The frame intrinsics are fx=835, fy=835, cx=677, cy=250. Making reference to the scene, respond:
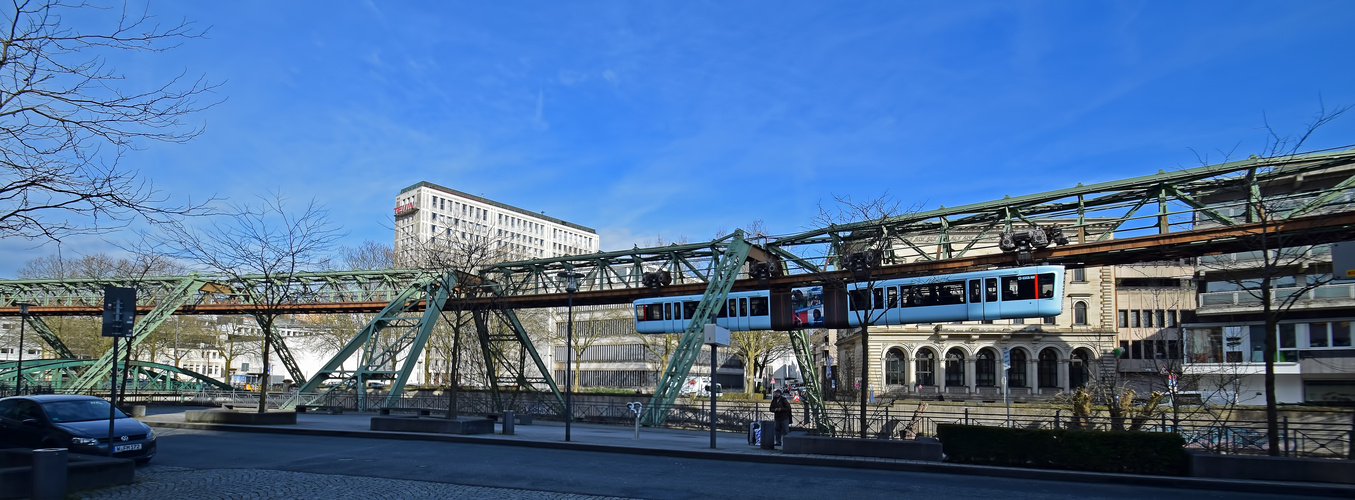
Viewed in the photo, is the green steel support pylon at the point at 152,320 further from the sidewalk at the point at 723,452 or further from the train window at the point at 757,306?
the train window at the point at 757,306

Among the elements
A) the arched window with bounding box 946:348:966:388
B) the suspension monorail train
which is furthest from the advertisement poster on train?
the arched window with bounding box 946:348:966:388

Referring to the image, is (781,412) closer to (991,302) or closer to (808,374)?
(991,302)

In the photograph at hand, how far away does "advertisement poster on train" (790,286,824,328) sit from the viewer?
34781 mm

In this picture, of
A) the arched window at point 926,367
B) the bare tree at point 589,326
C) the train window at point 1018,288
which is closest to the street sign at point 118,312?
the train window at point 1018,288

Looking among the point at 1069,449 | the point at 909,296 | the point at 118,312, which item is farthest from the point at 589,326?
the point at 118,312

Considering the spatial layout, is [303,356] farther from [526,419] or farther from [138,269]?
[526,419]

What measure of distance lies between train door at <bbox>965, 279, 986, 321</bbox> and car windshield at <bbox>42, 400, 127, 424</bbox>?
2590 cm

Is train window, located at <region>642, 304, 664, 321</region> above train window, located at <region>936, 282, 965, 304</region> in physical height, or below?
below

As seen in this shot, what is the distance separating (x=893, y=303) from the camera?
33.2 meters

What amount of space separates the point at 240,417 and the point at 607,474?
15780mm

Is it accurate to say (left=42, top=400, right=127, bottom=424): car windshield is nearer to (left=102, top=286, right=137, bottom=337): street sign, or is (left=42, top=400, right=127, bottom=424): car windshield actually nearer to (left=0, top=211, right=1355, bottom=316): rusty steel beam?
(left=102, top=286, right=137, bottom=337): street sign

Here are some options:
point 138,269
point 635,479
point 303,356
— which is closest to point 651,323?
point 635,479

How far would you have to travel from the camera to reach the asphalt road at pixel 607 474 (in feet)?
45.2

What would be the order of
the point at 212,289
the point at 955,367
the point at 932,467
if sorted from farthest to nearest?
the point at 955,367
the point at 212,289
the point at 932,467
